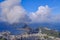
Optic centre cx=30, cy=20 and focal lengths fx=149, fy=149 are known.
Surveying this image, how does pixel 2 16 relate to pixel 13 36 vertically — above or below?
above

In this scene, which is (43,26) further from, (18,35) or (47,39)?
(18,35)

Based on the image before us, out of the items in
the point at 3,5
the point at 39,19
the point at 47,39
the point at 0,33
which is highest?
the point at 3,5

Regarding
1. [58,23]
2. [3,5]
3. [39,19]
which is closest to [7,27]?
[3,5]

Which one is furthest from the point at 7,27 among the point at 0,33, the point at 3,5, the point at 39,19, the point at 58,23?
the point at 58,23

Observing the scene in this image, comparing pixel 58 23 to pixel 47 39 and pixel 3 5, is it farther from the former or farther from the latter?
pixel 3 5

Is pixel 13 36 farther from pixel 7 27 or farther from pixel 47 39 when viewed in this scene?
pixel 47 39

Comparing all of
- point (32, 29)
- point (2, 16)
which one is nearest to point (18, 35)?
point (32, 29)

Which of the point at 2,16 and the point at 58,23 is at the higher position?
the point at 2,16
